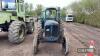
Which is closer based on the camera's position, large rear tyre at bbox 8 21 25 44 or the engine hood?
the engine hood

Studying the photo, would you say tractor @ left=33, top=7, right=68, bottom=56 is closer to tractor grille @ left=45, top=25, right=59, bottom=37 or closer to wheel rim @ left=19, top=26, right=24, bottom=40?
tractor grille @ left=45, top=25, right=59, bottom=37

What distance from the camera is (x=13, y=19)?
1786 centimetres

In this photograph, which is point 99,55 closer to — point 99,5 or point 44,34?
point 44,34

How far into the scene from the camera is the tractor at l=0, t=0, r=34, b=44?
650 inches

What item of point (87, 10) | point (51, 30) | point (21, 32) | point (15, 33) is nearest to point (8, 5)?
point (21, 32)

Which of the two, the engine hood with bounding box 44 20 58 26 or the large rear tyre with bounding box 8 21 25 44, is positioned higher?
the engine hood with bounding box 44 20 58 26

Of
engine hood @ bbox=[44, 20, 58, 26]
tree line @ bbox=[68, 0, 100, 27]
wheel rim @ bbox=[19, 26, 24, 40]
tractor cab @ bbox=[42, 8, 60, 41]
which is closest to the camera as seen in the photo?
tractor cab @ bbox=[42, 8, 60, 41]

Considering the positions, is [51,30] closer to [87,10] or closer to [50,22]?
[50,22]

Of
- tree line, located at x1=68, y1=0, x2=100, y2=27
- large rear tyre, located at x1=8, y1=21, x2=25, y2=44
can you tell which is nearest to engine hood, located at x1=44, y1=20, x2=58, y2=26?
large rear tyre, located at x1=8, y1=21, x2=25, y2=44

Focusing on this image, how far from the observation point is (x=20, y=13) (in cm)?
1934

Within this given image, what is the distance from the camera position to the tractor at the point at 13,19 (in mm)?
16516

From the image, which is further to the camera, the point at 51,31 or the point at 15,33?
the point at 15,33

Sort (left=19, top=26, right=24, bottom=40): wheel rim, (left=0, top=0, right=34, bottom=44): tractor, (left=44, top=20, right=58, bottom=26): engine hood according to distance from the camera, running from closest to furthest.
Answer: (left=44, top=20, right=58, bottom=26): engine hood
(left=0, top=0, right=34, bottom=44): tractor
(left=19, top=26, right=24, bottom=40): wheel rim

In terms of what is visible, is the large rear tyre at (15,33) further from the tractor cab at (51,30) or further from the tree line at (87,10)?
the tree line at (87,10)
